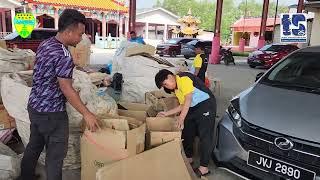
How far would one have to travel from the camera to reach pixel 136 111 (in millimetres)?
3664

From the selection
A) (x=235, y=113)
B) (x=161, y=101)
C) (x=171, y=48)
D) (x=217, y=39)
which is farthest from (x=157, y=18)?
(x=235, y=113)

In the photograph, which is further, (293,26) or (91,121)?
(293,26)

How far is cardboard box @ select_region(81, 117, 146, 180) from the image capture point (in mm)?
2762

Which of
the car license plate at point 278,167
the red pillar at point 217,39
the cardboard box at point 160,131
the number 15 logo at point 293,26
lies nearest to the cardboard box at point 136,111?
the cardboard box at point 160,131

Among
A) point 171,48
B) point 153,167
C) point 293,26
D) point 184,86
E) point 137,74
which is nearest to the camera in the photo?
point 153,167

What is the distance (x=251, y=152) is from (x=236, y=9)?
3746 inches

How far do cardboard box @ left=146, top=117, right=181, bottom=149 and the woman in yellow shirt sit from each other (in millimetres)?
94

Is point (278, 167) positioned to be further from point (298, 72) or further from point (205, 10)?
point (205, 10)

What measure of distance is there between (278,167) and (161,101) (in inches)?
73.0

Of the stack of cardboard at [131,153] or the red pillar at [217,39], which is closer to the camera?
the stack of cardboard at [131,153]

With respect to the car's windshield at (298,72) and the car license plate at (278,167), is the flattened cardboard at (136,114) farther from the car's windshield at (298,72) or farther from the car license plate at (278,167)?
the car's windshield at (298,72)

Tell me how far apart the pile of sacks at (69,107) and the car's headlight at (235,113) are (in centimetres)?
118

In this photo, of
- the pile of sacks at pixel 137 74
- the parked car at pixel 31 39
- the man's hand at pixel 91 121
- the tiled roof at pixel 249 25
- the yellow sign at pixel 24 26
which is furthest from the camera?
the tiled roof at pixel 249 25

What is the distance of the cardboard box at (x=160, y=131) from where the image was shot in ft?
10.0
